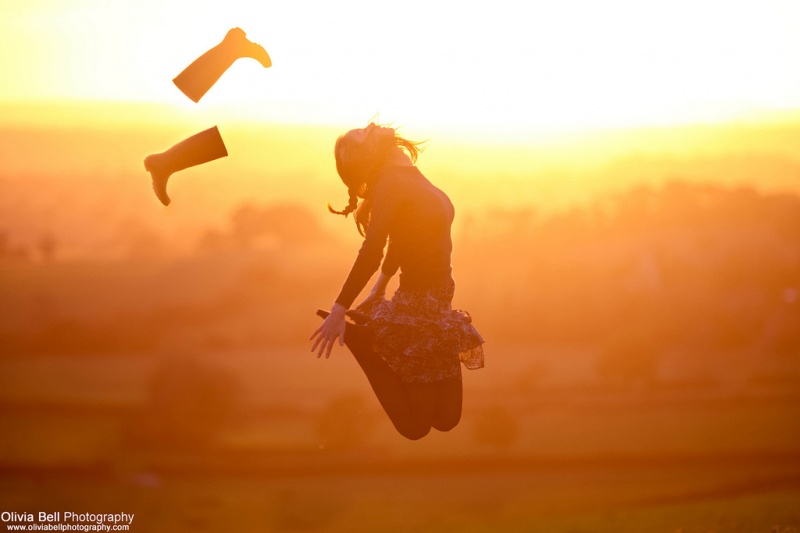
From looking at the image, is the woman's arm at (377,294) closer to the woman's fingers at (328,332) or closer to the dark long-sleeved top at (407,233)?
the dark long-sleeved top at (407,233)

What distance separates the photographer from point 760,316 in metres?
109

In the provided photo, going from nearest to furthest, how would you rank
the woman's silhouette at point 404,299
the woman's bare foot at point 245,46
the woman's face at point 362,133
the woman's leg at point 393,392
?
the woman's silhouette at point 404,299 < the woman's face at point 362,133 < the woman's leg at point 393,392 < the woman's bare foot at point 245,46

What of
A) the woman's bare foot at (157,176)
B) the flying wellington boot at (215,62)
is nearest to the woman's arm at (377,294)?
the woman's bare foot at (157,176)

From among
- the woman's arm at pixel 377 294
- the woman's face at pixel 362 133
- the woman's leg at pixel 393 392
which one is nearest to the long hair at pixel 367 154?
the woman's face at pixel 362 133

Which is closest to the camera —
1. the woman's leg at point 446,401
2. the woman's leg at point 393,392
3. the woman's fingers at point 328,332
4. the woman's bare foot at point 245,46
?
the woman's fingers at point 328,332

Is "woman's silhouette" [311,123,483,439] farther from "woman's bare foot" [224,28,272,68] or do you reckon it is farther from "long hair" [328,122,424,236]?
"woman's bare foot" [224,28,272,68]

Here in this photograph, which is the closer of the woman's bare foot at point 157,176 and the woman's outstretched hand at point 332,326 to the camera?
the woman's outstretched hand at point 332,326

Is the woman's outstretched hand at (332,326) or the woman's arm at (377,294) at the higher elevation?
the woman's arm at (377,294)

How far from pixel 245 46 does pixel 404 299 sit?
224cm

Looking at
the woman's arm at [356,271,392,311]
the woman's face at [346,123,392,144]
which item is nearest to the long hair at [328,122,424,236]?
the woman's face at [346,123,392,144]

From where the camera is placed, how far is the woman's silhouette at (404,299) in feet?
21.2

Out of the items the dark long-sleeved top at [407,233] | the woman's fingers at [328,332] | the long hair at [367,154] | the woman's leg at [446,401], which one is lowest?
the woman's leg at [446,401]

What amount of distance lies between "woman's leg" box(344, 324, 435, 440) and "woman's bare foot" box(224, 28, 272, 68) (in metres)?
2.14

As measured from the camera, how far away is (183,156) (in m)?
7.19
